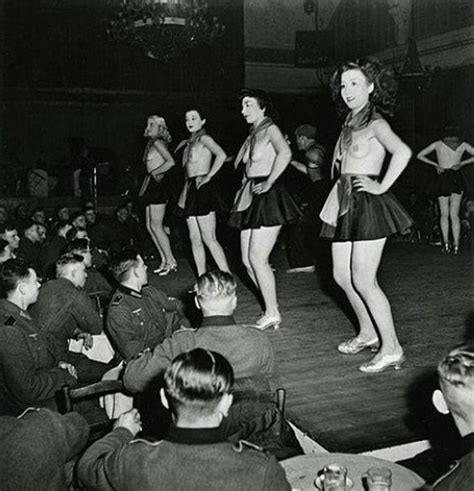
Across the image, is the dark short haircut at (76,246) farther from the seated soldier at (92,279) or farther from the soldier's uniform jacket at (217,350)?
the soldier's uniform jacket at (217,350)

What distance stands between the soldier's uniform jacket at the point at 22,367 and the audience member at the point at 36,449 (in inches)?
36.7

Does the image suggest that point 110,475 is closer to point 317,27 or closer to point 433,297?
point 433,297

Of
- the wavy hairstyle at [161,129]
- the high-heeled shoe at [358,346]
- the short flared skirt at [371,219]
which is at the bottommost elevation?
the high-heeled shoe at [358,346]

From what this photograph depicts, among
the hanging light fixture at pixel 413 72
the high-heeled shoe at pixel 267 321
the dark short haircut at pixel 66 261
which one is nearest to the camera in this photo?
the dark short haircut at pixel 66 261

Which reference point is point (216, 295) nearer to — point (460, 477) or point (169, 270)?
point (460, 477)

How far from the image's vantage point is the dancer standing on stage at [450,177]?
7.52 metres

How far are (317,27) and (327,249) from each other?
28.2ft

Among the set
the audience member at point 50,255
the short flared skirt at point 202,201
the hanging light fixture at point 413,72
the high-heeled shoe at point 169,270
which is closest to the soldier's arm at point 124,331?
the short flared skirt at point 202,201

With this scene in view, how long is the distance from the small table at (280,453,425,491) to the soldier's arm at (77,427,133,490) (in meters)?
0.56

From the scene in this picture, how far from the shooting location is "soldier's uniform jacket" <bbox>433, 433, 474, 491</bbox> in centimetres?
162

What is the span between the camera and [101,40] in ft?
44.2

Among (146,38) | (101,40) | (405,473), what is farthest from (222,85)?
(405,473)

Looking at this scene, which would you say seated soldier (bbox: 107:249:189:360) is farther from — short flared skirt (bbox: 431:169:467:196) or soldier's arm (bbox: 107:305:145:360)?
short flared skirt (bbox: 431:169:467:196)

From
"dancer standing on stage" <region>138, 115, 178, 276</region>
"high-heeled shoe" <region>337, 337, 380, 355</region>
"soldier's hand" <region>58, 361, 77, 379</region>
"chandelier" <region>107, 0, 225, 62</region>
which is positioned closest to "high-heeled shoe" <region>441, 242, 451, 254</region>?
"dancer standing on stage" <region>138, 115, 178, 276</region>
